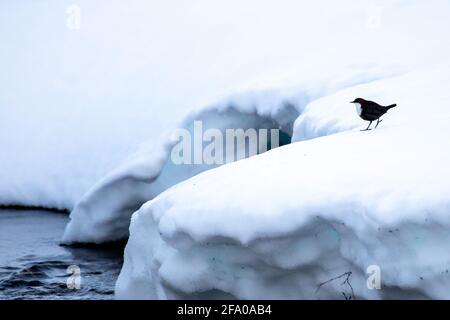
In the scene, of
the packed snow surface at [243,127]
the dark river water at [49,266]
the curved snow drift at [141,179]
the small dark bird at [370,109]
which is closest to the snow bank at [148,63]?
the packed snow surface at [243,127]

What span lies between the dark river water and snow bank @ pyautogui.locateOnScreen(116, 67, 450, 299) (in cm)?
172

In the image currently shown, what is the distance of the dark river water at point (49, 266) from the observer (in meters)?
7.19

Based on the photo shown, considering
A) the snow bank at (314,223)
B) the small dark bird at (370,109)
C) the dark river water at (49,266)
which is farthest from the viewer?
the dark river water at (49,266)

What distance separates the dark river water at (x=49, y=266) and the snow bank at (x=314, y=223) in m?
1.72

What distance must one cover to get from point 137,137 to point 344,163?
6.90 meters

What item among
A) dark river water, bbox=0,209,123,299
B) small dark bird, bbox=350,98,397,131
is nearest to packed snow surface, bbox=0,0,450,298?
small dark bird, bbox=350,98,397,131

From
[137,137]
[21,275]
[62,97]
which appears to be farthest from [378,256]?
[62,97]

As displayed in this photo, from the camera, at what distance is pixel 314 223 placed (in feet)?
14.6

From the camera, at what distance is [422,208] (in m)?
3.98

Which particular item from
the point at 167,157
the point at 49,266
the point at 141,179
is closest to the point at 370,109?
the point at 141,179

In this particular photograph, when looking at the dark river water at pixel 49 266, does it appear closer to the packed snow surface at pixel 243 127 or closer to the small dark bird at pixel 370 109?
the packed snow surface at pixel 243 127

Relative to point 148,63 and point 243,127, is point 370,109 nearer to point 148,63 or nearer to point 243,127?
point 243,127

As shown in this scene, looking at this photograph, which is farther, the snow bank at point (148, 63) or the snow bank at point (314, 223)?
the snow bank at point (148, 63)

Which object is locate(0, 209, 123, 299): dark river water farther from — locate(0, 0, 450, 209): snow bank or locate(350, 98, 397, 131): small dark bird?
locate(350, 98, 397, 131): small dark bird
